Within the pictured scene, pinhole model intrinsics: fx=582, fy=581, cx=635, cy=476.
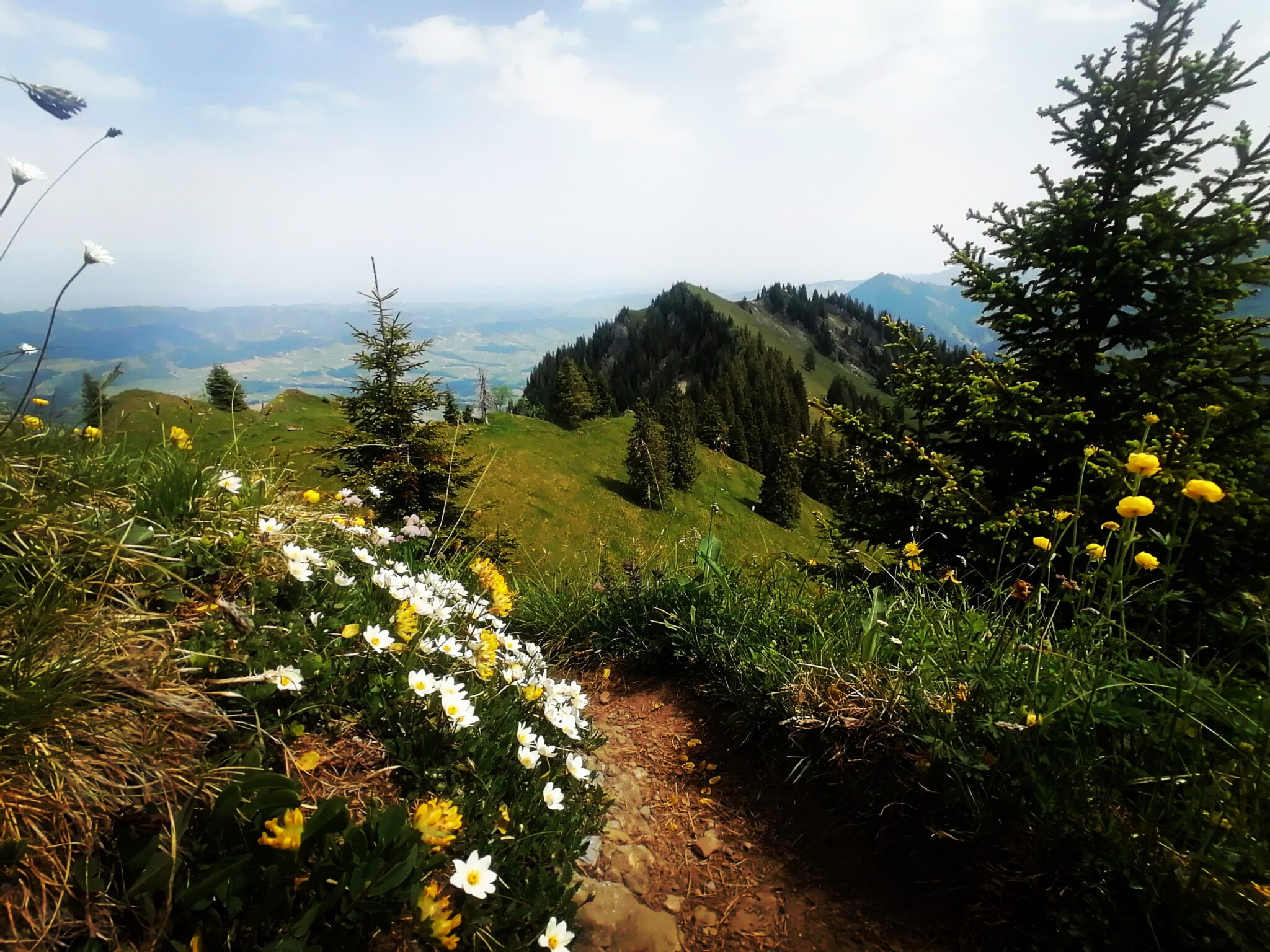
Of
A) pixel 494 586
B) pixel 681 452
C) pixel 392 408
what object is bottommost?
pixel 681 452

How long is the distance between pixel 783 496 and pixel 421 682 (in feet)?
156

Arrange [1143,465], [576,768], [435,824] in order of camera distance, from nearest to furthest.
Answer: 1. [435,824]
2. [1143,465]
3. [576,768]

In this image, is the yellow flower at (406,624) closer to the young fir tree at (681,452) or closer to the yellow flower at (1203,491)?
the yellow flower at (1203,491)

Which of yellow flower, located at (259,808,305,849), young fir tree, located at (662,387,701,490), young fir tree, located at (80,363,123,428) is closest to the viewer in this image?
yellow flower, located at (259,808,305,849)

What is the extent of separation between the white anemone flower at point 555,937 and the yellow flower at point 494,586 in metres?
1.43

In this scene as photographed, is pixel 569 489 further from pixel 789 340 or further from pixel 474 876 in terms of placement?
pixel 789 340

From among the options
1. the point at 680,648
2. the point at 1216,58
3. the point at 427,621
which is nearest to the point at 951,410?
the point at 1216,58

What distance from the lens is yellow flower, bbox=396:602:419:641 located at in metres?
2.19

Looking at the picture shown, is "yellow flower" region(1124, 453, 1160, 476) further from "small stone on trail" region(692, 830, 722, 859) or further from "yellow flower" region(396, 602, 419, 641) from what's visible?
"yellow flower" region(396, 602, 419, 641)

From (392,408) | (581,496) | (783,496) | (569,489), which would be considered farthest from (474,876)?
(783,496)

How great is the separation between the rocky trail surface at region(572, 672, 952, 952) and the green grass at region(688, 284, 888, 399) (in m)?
119

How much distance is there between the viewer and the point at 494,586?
2.97 meters

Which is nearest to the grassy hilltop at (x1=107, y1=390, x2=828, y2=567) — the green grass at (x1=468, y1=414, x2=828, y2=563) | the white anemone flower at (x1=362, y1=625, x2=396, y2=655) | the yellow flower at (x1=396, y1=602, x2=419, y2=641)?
the green grass at (x1=468, y1=414, x2=828, y2=563)

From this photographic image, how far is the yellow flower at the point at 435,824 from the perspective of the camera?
150 cm
